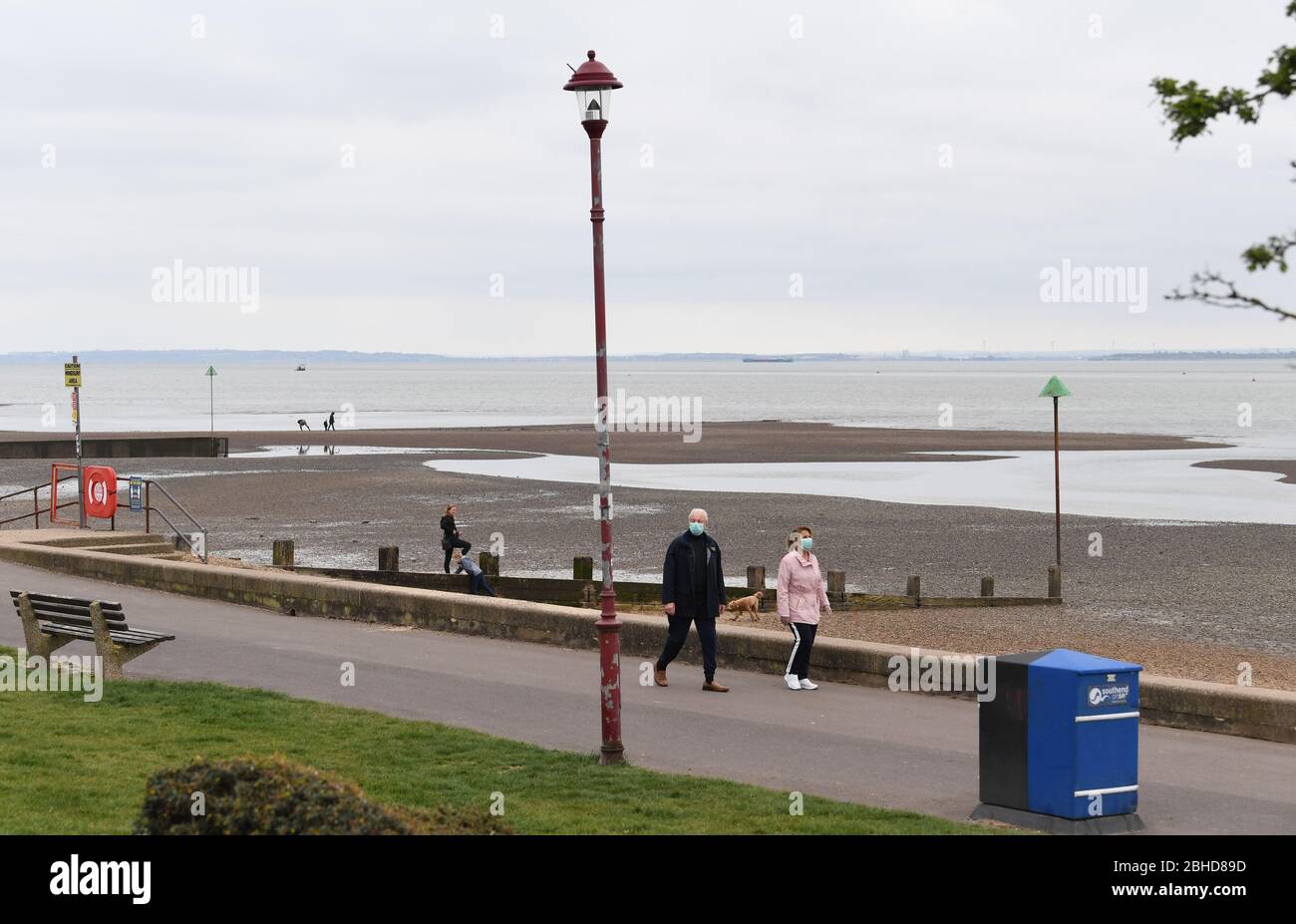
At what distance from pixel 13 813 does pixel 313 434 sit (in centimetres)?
8129

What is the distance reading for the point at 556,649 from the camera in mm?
16328

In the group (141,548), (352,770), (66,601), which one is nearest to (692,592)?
(352,770)

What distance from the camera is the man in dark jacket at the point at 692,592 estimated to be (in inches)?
557

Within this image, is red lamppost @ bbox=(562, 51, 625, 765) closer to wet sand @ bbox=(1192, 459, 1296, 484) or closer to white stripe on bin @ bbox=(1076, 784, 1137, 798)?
→ white stripe on bin @ bbox=(1076, 784, 1137, 798)

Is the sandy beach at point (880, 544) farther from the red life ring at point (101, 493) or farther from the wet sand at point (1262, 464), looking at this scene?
the wet sand at point (1262, 464)

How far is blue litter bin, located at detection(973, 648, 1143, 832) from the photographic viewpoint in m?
8.97

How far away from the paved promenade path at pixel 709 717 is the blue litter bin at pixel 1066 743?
461 millimetres

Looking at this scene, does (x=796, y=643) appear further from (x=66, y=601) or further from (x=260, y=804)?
(x=260, y=804)

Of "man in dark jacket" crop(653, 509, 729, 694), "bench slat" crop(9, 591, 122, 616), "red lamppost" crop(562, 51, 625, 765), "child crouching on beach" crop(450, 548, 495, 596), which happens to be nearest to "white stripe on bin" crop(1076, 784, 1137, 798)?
"red lamppost" crop(562, 51, 625, 765)

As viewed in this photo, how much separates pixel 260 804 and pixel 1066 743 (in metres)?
4.81

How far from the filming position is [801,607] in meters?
14.0

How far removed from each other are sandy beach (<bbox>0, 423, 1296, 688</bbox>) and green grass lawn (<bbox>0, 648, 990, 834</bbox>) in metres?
10.5
